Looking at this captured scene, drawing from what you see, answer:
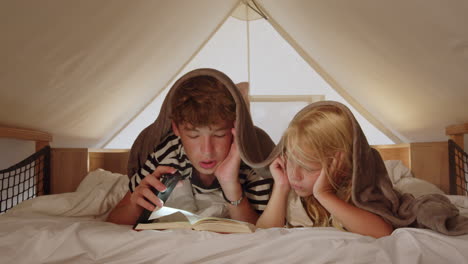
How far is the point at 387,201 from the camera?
0.97 metres

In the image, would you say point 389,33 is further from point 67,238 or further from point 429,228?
point 67,238

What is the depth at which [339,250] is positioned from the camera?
2.68 ft

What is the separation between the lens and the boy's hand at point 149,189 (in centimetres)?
101

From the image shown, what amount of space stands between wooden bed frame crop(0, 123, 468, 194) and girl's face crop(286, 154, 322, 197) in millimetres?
979

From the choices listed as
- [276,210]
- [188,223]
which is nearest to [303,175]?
[276,210]

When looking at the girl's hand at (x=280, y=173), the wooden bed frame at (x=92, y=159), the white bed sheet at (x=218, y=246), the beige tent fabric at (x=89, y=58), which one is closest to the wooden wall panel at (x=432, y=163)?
the wooden bed frame at (x=92, y=159)

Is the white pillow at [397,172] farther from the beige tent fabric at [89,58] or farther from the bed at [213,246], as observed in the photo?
the beige tent fabric at [89,58]

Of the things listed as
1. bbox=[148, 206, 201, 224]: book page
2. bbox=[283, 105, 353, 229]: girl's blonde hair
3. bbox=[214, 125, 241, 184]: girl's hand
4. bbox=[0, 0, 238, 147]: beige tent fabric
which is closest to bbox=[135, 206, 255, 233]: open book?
bbox=[148, 206, 201, 224]: book page

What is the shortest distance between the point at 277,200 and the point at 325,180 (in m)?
0.15

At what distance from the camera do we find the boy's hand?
1.01 m

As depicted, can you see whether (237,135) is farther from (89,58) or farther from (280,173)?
(89,58)

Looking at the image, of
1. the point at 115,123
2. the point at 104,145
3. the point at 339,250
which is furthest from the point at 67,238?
the point at 104,145

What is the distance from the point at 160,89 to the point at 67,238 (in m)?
1.74

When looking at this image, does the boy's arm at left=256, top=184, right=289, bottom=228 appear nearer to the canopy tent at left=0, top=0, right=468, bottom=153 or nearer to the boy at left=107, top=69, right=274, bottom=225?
the boy at left=107, top=69, right=274, bottom=225
